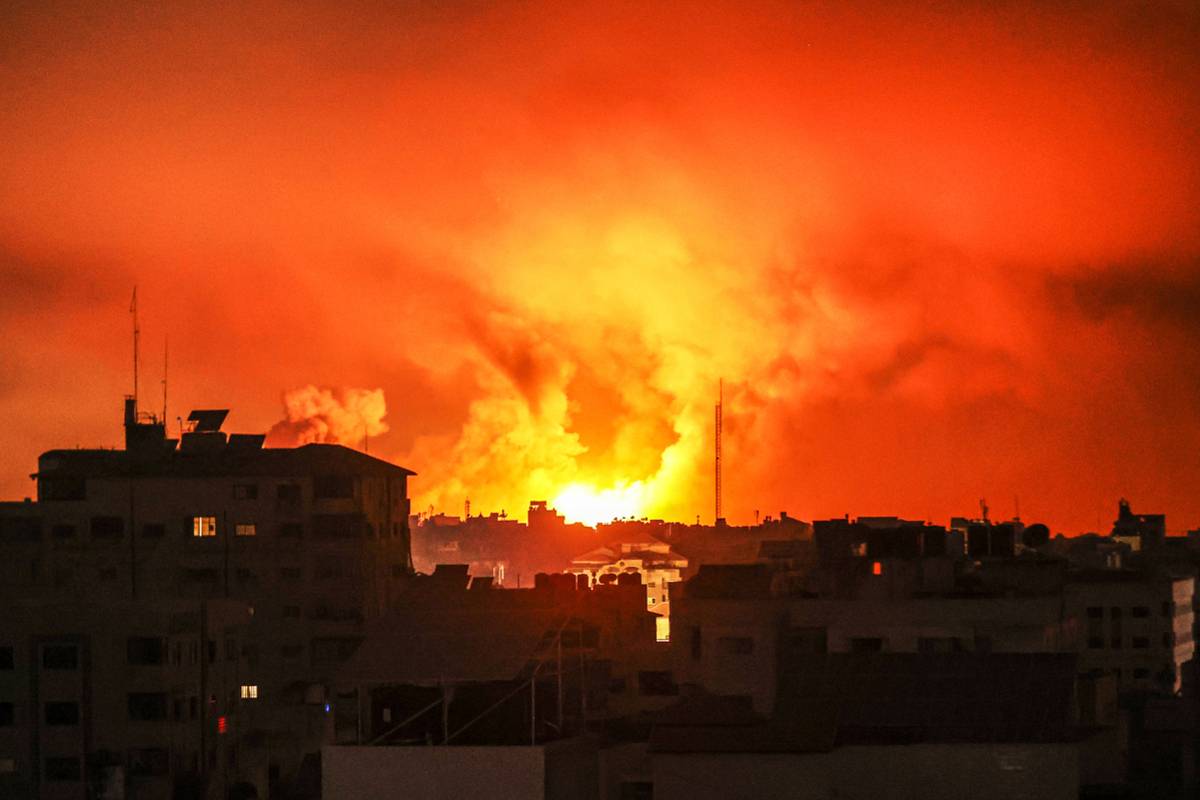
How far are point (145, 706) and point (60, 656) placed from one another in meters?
3.46

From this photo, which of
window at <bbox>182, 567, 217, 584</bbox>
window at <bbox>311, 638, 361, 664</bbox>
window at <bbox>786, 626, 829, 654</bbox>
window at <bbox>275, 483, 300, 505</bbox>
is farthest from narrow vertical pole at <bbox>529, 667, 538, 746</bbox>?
window at <bbox>182, 567, 217, 584</bbox>

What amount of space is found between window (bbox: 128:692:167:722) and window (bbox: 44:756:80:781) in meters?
2.68

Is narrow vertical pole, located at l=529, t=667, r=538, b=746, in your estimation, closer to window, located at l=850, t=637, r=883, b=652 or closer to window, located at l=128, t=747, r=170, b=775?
window, located at l=850, t=637, r=883, b=652

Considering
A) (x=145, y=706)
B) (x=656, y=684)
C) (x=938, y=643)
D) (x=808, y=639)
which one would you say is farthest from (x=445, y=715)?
(x=145, y=706)

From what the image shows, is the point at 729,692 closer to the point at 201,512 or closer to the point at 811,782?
the point at 811,782

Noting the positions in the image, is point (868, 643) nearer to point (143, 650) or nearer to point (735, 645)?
point (735, 645)

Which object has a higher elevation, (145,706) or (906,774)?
(145,706)

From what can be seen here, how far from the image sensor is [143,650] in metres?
80.6

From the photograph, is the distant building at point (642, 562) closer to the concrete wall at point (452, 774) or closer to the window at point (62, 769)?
the window at point (62, 769)

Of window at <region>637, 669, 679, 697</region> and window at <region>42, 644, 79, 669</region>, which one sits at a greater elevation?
window at <region>42, 644, 79, 669</region>

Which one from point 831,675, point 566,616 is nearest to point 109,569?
point 566,616

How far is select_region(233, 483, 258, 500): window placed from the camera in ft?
348

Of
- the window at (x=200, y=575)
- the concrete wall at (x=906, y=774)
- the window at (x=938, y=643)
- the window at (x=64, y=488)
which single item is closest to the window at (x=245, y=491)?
the window at (x=200, y=575)

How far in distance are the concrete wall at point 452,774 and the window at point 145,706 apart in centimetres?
2015
